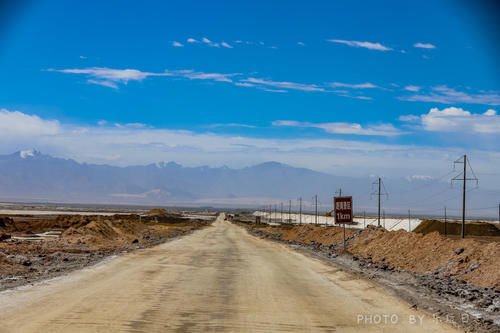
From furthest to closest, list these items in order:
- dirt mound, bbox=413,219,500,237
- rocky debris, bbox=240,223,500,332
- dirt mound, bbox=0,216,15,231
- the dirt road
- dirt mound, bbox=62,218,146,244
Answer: dirt mound, bbox=413,219,500,237, dirt mound, bbox=0,216,15,231, dirt mound, bbox=62,218,146,244, rocky debris, bbox=240,223,500,332, the dirt road

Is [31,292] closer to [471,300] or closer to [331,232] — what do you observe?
[471,300]

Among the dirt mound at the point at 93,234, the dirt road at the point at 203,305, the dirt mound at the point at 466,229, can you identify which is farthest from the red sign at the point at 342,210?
the dirt mound at the point at 466,229

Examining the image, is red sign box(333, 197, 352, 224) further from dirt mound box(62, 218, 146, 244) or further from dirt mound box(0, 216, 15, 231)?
dirt mound box(0, 216, 15, 231)

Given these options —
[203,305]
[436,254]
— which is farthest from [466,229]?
[203,305]

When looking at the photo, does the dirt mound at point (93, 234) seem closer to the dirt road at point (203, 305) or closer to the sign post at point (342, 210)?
the sign post at point (342, 210)

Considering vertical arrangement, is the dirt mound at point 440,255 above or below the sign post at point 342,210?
below

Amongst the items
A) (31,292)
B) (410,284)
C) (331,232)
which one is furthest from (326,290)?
(331,232)

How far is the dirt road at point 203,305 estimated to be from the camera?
33.7ft

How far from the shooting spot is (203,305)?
41.2 ft

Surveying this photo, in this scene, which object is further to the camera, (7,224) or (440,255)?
(7,224)

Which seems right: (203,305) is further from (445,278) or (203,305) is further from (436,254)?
(436,254)

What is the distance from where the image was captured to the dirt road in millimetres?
10281

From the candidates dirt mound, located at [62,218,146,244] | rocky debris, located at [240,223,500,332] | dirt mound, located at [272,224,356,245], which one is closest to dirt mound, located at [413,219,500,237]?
dirt mound, located at [272,224,356,245]

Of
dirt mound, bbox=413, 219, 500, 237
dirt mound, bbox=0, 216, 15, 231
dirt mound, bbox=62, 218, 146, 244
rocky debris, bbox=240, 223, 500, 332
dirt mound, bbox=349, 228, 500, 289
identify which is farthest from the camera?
dirt mound, bbox=413, 219, 500, 237
